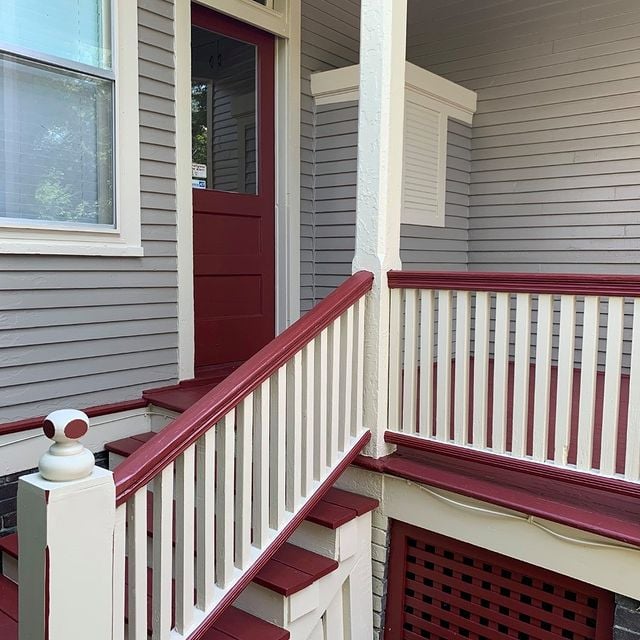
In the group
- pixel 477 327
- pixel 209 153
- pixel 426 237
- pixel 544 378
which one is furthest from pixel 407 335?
pixel 426 237

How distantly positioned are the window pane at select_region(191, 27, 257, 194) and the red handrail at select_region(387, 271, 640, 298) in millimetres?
1496

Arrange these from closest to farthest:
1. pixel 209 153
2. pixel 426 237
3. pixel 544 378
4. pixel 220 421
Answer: pixel 220 421 < pixel 544 378 < pixel 209 153 < pixel 426 237

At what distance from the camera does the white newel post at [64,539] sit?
53.7 inches

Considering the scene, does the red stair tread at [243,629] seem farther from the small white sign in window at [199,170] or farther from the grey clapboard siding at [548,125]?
the grey clapboard siding at [548,125]

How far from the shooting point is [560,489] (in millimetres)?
2449

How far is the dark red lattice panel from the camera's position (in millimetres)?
2340

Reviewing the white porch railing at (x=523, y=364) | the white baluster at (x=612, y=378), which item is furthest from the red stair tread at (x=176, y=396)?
the white baluster at (x=612, y=378)

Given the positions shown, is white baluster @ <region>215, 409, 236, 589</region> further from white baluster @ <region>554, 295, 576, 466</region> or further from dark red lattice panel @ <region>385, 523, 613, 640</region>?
white baluster @ <region>554, 295, 576, 466</region>

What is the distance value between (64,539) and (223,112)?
9.32 ft

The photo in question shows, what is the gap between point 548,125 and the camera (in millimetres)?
4562

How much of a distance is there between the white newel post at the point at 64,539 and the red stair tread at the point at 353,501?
1328 millimetres

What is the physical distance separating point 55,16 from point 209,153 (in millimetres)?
1055

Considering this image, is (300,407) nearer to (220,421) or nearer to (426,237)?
(220,421)

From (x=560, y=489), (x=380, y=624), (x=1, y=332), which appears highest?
(x=1, y=332)
